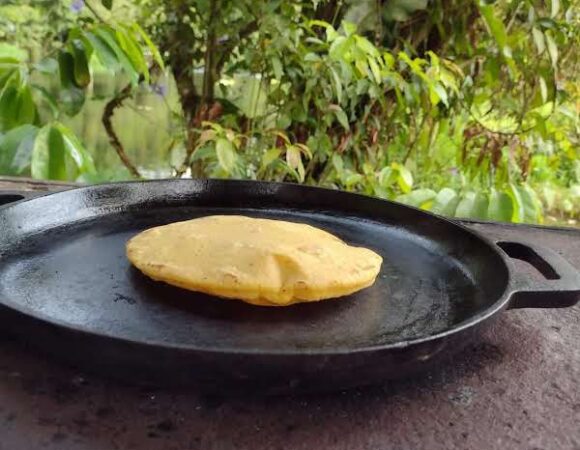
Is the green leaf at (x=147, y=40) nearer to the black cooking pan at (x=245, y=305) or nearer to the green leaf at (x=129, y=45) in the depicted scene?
the green leaf at (x=129, y=45)

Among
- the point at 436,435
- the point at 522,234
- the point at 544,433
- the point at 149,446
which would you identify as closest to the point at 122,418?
the point at 149,446

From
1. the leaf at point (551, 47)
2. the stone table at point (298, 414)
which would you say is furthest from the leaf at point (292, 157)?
the stone table at point (298, 414)

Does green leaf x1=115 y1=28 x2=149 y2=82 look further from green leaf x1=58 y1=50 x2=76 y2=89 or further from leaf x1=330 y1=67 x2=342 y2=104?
leaf x1=330 y1=67 x2=342 y2=104

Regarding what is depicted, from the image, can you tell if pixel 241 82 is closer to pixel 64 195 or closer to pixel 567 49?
pixel 567 49

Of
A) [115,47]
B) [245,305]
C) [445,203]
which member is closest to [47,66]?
[115,47]

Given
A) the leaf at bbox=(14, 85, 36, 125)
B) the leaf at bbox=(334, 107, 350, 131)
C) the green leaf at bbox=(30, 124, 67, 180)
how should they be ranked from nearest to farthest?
1. the green leaf at bbox=(30, 124, 67, 180)
2. the leaf at bbox=(14, 85, 36, 125)
3. the leaf at bbox=(334, 107, 350, 131)

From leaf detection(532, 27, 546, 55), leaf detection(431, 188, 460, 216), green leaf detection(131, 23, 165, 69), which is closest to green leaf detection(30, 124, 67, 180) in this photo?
green leaf detection(131, 23, 165, 69)

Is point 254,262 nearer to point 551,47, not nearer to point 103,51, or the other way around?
point 103,51
